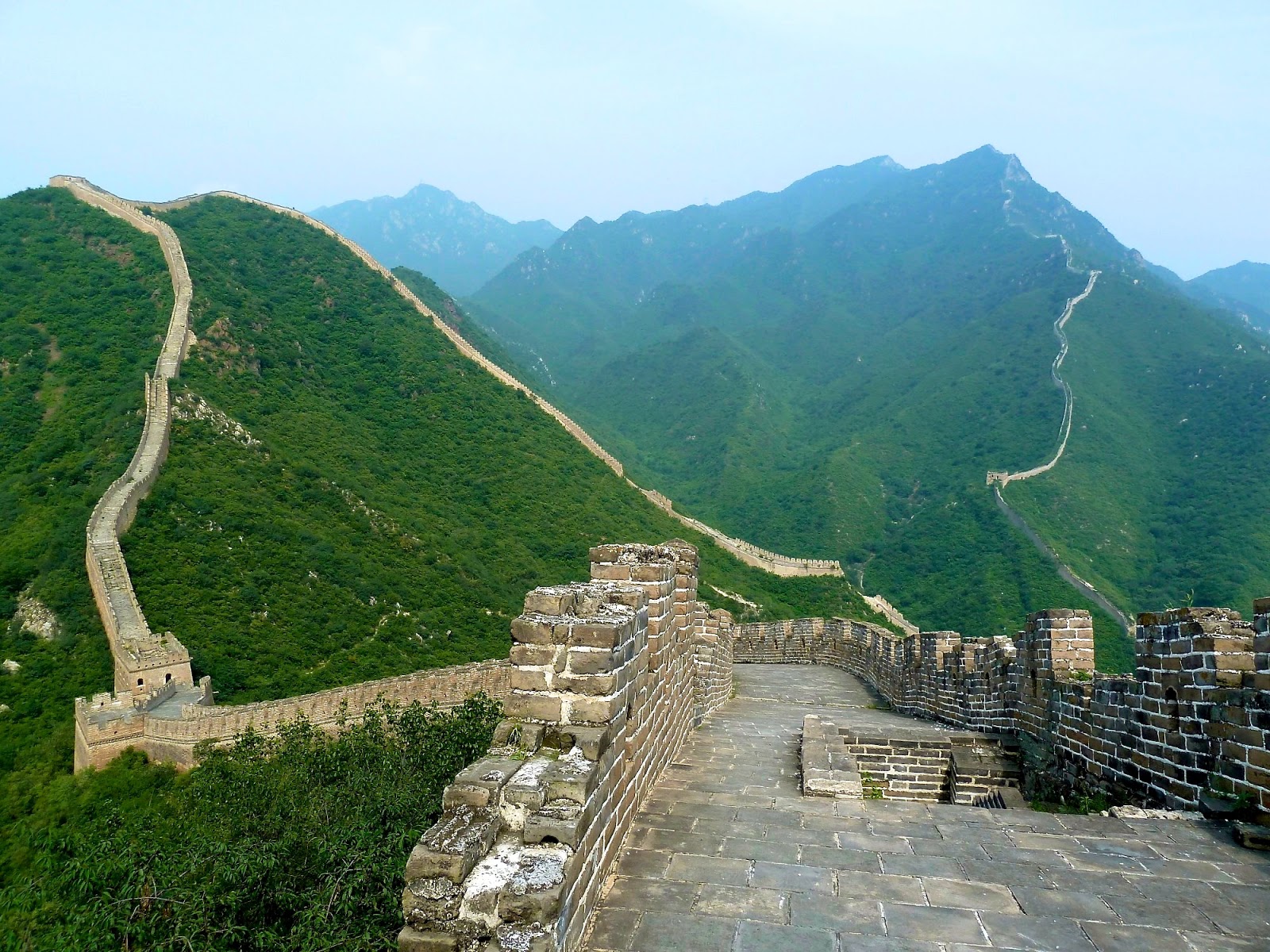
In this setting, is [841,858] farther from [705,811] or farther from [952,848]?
[705,811]

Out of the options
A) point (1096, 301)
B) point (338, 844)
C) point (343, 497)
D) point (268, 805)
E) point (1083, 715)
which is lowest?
point (268, 805)

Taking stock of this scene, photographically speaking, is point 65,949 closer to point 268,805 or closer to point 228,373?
point 268,805

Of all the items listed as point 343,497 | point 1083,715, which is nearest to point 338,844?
point 1083,715

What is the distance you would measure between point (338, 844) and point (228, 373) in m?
34.3

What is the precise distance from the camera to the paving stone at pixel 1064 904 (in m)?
3.31

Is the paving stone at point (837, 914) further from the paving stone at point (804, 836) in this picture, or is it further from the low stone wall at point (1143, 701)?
the low stone wall at point (1143, 701)

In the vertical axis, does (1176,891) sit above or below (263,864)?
above

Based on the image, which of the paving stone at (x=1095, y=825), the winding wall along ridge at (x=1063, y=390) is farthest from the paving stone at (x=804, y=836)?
the winding wall along ridge at (x=1063, y=390)

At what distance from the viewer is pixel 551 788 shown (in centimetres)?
304

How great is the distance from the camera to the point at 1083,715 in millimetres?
6984

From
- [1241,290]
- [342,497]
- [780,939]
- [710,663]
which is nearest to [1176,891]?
[780,939]

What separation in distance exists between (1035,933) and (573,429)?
47106 mm

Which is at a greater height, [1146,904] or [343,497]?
[343,497]

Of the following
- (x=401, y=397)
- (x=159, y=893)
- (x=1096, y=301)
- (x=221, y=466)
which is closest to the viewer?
(x=159, y=893)
